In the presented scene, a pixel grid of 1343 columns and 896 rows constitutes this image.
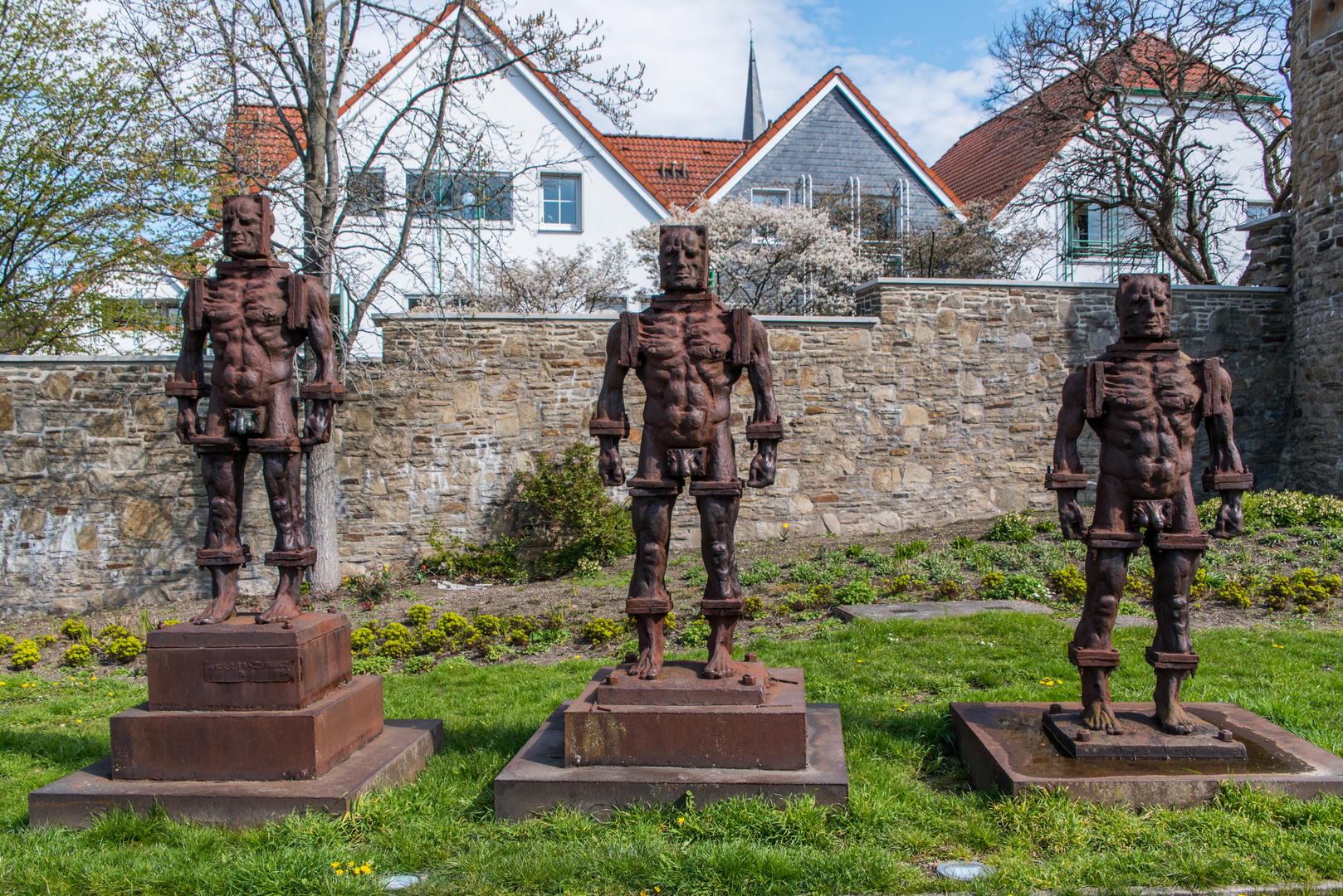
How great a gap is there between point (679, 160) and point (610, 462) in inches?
675

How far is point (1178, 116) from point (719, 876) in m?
15.1

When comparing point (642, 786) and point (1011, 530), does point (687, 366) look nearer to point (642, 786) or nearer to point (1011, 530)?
point (642, 786)

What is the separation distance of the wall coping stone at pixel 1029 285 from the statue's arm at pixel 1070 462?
753cm

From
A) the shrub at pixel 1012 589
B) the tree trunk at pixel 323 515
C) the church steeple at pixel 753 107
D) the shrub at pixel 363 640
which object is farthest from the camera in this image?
the church steeple at pixel 753 107

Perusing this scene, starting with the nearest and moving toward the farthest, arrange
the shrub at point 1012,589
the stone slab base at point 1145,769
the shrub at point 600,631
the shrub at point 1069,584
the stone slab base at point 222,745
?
the stone slab base at point 1145,769 < the stone slab base at point 222,745 < the shrub at point 600,631 < the shrub at point 1069,584 < the shrub at point 1012,589

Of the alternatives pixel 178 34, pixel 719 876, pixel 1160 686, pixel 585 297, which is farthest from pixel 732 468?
pixel 585 297

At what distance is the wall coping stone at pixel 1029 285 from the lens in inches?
462

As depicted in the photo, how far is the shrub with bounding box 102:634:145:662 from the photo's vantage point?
25.8ft

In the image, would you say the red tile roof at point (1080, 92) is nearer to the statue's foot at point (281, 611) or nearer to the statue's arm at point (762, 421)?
the statue's arm at point (762, 421)

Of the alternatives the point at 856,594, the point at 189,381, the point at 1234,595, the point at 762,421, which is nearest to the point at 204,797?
the point at 189,381

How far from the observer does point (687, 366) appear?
4438mm

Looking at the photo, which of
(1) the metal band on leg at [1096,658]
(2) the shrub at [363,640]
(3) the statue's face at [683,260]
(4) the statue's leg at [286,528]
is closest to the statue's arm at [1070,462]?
(1) the metal band on leg at [1096,658]

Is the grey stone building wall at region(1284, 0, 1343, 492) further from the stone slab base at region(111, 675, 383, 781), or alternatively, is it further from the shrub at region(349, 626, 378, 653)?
the stone slab base at region(111, 675, 383, 781)

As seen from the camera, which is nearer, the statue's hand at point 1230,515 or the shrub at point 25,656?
the statue's hand at point 1230,515
